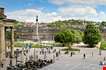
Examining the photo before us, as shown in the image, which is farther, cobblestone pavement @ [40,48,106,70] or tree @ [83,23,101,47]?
tree @ [83,23,101,47]

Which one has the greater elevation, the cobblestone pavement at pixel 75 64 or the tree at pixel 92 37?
the tree at pixel 92 37

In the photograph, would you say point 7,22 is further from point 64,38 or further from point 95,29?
point 95,29

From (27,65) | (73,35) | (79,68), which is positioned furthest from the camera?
(73,35)

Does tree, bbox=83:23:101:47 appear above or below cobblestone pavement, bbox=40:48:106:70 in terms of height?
above

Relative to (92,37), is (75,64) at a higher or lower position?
lower

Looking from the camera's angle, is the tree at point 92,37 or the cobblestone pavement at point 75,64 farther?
the tree at point 92,37

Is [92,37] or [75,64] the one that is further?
[92,37]

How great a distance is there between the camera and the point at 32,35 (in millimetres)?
199000

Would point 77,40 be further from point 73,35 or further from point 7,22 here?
point 7,22

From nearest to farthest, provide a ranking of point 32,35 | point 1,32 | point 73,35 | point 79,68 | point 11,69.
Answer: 1. point 11,69
2. point 79,68
3. point 1,32
4. point 73,35
5. point 32,35

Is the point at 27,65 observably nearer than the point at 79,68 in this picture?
Yes

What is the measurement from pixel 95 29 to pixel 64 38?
1511 cm

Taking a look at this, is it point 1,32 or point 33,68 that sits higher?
point 1,32

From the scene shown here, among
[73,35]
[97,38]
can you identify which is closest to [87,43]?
[97,38]
